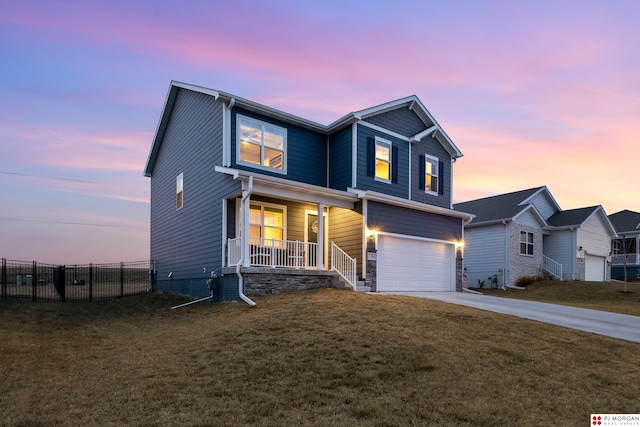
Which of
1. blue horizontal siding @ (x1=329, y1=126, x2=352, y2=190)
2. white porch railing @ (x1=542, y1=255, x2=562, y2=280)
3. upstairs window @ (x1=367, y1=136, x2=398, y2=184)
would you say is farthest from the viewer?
white porch railing @ (x1=542, y1=255, x2=562, y2=280)

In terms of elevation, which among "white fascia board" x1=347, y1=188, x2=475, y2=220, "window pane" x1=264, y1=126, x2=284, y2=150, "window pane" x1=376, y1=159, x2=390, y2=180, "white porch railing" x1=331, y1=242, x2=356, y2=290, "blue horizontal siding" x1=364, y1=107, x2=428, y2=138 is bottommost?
"white porch railing" x1=331, y1=242, x2=356, y2=290

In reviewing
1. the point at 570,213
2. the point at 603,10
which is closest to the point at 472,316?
the point at 603,10

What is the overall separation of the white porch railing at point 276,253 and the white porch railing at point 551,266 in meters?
18.8

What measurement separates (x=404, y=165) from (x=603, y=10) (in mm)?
8103

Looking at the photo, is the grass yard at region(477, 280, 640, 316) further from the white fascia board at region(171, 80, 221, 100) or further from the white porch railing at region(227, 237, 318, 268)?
the white fascia board at region(171, 80, 221, 100)

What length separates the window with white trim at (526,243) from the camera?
24.6m

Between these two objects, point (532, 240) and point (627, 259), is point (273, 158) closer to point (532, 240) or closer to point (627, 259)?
point (532, 240)

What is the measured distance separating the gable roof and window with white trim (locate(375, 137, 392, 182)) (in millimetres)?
1233

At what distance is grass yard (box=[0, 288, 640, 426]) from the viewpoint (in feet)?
15.3

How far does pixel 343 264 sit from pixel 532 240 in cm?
1679

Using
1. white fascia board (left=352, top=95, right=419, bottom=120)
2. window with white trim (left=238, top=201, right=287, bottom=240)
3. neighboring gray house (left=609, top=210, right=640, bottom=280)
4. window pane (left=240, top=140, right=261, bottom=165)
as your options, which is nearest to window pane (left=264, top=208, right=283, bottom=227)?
window with white trim (left=238, top=201, right=287, bottom=240)

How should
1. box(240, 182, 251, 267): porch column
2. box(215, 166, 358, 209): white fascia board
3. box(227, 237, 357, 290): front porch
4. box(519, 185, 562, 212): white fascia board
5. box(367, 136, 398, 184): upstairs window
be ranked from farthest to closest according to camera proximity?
box(519, 185, 562, 212): white fascia board → box(367, 136, 398, 184): upstairs window → box(227, 237, 357, 290): front porch → box(215, 166, 358, 209): white fascia board → box(240, 182, 251, 267): porch column

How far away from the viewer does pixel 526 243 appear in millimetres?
24844

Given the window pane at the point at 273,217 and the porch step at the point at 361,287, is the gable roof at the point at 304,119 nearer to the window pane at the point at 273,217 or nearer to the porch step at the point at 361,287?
the window pane at the point at 273,217
